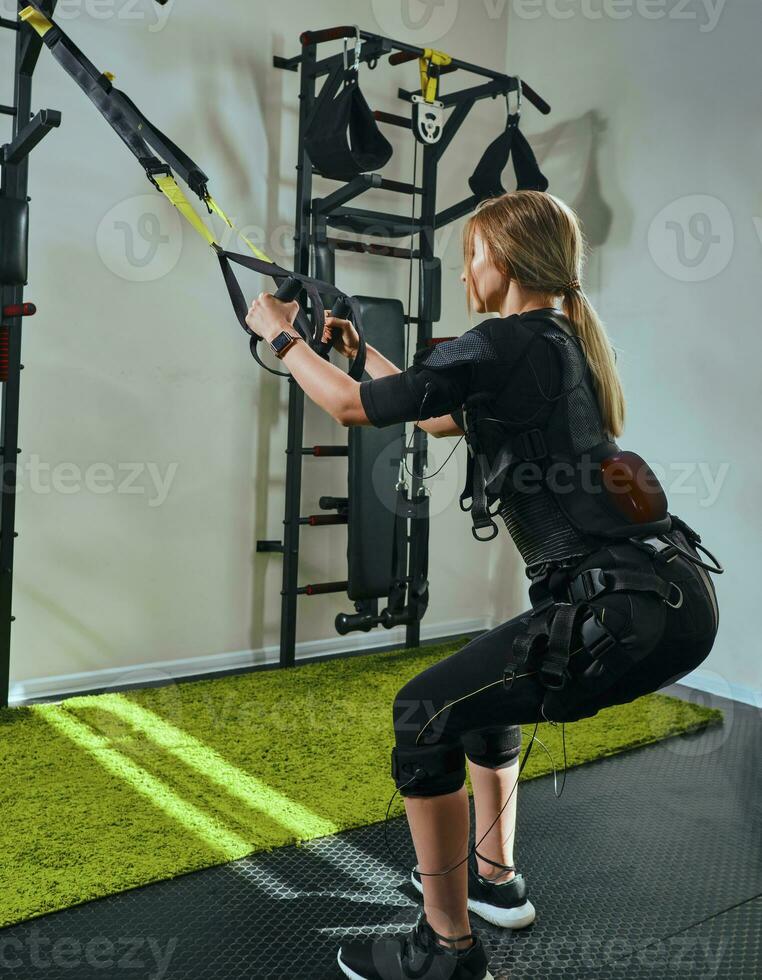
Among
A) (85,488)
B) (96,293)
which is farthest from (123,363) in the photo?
(85,488)

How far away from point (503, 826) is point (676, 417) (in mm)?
2208

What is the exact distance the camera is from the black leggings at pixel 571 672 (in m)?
1.51

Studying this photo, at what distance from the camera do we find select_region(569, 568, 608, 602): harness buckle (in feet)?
5.04

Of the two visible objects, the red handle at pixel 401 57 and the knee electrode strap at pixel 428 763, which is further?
the red handle at pixel 401 57

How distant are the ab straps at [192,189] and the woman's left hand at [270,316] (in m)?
0.02

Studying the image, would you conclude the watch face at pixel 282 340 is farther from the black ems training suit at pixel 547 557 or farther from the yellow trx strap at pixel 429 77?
the yellow trx strap at pixel 429 77

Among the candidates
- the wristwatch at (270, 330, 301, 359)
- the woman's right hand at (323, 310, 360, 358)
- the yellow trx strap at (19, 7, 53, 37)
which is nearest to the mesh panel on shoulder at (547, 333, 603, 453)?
the wristwatch at (270, 330, 301, 359)

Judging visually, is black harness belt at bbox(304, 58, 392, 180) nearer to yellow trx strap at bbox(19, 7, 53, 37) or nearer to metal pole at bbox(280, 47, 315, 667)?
metal pole at bbox(280, 47, 315, 667)

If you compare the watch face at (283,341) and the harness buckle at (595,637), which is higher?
the watch face at (283,341)

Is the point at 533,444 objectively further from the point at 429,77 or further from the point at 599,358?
the point at 429,77

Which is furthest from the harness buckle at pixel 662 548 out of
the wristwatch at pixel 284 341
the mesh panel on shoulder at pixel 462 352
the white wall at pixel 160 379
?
the white wall at pixel 160 379

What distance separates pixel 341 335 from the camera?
210cm

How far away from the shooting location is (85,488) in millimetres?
3383

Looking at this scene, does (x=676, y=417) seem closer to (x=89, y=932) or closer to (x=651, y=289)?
(x=651, y=289)
